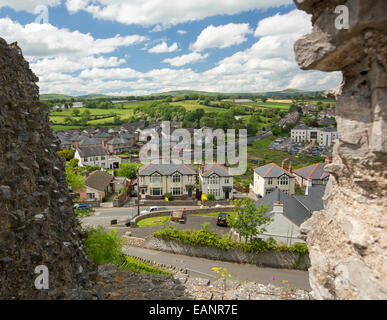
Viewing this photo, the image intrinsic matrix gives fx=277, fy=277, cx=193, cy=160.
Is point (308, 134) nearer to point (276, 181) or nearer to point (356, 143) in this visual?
point (276, 181)

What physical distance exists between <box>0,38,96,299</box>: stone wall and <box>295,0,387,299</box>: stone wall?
968 cm

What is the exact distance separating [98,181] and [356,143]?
179 feet

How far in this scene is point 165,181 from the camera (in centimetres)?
5278

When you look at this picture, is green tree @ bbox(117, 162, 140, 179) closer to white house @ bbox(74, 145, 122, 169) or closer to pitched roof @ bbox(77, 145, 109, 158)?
white house @ bbox(74, 145, 122, 169)

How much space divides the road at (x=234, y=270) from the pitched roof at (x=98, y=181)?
88.0 feet

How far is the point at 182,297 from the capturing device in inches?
638

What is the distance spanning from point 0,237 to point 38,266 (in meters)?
1.99

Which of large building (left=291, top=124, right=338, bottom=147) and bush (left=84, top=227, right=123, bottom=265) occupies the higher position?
large building (left=291, top=124, right=338, bottom=147)

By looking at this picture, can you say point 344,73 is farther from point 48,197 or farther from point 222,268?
point 222,268

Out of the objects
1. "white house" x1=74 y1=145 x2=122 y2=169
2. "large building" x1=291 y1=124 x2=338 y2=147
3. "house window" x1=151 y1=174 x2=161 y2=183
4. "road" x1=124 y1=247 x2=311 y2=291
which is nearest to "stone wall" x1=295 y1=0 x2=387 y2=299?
"road" x1=124 y1=247 x2=311 y2=291

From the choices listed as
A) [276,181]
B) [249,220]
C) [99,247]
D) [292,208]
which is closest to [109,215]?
[249,220]

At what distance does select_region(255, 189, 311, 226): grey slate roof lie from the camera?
96.7 ft

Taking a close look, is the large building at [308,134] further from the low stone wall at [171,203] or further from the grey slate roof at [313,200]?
the grey slate roof at [313,200]
